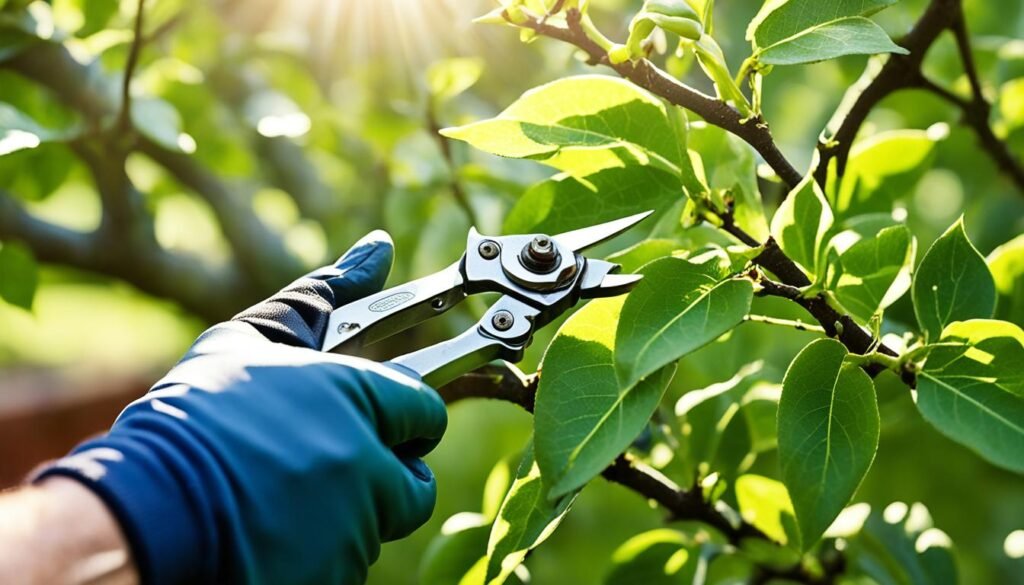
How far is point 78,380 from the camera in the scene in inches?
214

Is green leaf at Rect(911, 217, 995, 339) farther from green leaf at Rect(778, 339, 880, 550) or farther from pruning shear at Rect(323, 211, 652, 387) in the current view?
pruning shear at Rect(323, 211, 652, 387)

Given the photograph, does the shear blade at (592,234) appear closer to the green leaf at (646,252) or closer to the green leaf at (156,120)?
the green leaf at (646,252)

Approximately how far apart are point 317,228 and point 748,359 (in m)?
0.96

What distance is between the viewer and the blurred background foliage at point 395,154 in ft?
3.96

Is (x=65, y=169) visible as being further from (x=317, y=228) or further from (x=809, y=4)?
(x=809, y=4)

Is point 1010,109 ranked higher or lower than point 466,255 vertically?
lower

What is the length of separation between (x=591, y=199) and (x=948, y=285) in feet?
0.88

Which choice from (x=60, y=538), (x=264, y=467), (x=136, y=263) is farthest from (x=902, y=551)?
(x=136, y=263)

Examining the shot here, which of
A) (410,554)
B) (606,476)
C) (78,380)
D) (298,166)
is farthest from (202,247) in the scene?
(78,380)

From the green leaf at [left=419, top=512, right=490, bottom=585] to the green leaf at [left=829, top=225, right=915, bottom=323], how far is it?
40cm

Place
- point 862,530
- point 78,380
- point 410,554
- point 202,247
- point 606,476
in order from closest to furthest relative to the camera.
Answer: point 606,476
point 862,530
point 202,247
point 410,554
point 78,380

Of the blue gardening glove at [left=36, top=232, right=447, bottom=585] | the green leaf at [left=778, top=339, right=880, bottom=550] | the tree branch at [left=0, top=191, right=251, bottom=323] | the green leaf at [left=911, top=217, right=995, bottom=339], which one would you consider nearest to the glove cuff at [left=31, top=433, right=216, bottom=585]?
the blue gardening glove at [left=36, top=232, right=447, bottom=585]

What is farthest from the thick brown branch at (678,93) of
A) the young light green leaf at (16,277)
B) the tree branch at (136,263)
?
the tree branch at (136,263)

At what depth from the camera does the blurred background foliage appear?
Answer: 1.21 m
